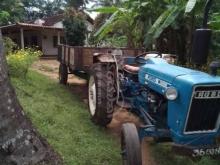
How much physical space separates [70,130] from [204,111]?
277cm

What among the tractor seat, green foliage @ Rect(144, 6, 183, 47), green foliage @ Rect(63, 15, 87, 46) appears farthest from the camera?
green foliage @ Rect(63, 15, 87, 46)

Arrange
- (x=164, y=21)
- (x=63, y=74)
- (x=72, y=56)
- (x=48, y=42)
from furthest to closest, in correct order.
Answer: (x=48, y=42) → (x=63, y=74) → (x=72, y=56) → (x=164, y=21)

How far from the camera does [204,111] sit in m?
4.56

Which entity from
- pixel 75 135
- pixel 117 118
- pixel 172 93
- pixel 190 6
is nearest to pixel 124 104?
pixel 75 135

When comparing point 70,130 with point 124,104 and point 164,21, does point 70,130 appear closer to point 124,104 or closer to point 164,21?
point 124,104

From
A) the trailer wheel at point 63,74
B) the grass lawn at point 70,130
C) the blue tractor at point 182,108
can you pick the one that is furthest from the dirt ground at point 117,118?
the blue tractor at point 182,108

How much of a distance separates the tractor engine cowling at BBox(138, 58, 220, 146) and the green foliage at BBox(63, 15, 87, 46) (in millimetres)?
21694

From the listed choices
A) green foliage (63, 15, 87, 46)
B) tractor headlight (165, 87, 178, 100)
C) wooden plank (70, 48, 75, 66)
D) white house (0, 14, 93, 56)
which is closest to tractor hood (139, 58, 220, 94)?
tractor headlight (165, 87, 178, 100)

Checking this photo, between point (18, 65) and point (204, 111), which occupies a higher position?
point (204, 111)

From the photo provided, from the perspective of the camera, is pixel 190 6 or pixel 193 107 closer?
pixel 193 107

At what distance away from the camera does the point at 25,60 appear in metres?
11.8

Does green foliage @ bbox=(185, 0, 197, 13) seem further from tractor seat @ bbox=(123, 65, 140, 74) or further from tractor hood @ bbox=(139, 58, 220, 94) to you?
tractor hood @ bbox=(139, 58, 220, 94)

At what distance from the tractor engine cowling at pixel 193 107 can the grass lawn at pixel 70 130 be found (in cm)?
127

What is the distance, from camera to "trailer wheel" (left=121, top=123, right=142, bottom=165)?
452cm
